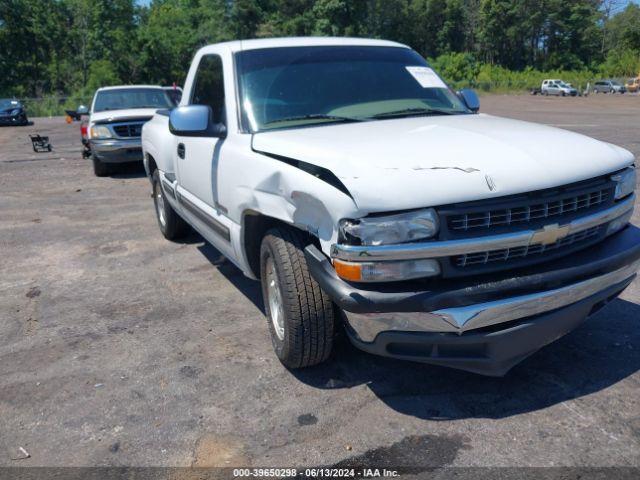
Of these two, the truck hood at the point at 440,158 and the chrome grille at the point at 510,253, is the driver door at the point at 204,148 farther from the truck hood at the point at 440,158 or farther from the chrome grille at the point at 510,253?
the chrome grille at the point at 510,253

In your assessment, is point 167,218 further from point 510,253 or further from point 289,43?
point 510,253

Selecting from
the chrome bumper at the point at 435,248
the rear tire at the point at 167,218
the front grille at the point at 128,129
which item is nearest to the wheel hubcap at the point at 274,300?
the chrome bumper at the point at 435,248

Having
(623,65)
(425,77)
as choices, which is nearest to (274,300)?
(425,77)

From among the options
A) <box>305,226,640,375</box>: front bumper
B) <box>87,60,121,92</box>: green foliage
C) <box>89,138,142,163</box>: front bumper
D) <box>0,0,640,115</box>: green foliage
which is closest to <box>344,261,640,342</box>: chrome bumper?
Result: <box>305,226,640,375</box>: front bumper

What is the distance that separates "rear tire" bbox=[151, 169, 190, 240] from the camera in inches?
257

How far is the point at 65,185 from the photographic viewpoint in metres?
11.0

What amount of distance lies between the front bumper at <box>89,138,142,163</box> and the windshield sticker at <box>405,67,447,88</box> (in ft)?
26.0

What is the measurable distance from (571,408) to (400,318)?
112 cm

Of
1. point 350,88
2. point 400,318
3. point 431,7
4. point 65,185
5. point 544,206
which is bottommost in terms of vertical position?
point 65,185

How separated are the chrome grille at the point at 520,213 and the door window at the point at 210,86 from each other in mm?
2117

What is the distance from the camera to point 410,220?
274 centimetres

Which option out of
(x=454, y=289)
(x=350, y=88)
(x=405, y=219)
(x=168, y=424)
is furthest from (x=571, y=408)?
(x=350, y=88)

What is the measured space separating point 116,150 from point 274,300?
27.9 ft

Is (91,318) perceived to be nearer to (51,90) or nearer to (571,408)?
(571,408)
